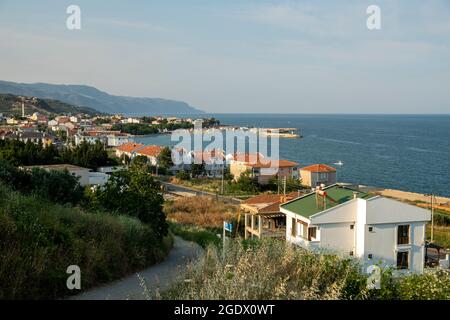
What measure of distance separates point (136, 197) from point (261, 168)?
27.4m

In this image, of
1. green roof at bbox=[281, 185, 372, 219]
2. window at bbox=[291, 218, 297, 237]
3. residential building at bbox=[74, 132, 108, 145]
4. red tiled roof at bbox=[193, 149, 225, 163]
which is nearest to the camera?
green roof at bbox=[281, 185, 372, 219]

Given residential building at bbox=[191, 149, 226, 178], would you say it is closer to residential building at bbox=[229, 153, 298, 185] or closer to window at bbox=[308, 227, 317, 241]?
residential building at bbox=[229, 153, 298, 185]

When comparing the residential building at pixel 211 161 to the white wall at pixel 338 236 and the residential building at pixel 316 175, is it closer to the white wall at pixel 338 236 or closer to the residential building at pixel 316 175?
the residential building at pixel 316 175

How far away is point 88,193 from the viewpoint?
11.8 meters

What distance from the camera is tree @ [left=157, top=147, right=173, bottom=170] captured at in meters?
44.2

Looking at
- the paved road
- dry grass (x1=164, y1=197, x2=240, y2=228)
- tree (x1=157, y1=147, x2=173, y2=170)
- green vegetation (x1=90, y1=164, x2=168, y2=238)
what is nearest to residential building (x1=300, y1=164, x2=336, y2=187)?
tree (x1=157, y1=147, x2=173, y2=170)

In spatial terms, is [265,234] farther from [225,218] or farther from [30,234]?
[30,234]

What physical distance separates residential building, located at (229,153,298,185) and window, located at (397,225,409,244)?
22.1m

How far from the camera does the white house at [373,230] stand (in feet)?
44.0

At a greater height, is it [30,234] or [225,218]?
[30,234]

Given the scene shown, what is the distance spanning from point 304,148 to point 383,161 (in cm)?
2067

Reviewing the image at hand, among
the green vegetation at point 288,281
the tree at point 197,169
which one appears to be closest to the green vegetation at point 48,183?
the green vegetation at point 288,281
